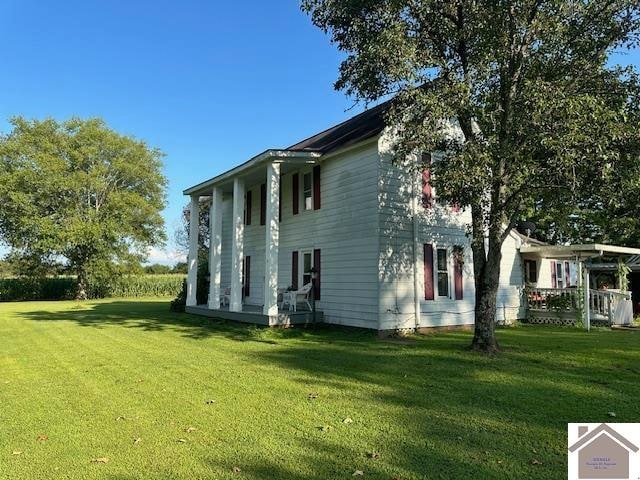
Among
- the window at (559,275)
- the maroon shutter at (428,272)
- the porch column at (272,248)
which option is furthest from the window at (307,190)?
the window at (559,275)

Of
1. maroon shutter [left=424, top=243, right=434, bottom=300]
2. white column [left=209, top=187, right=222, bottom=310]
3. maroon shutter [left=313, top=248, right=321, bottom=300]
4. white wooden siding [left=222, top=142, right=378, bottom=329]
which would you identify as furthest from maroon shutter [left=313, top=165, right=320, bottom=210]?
white column [left=209, top=187, right=222, bottom=310]

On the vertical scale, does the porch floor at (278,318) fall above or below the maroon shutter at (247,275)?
below

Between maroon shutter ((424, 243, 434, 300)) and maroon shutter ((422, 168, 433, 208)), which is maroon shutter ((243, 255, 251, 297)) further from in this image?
maroon shutter ((422, 168, 433, 208))

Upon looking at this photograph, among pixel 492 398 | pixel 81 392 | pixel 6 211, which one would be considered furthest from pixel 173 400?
pixel 6 211

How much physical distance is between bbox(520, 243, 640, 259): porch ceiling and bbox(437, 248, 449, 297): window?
167 inches

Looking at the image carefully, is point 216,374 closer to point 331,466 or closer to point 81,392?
point 81,392

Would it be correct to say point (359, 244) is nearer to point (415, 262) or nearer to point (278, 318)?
A: point (415, 262)

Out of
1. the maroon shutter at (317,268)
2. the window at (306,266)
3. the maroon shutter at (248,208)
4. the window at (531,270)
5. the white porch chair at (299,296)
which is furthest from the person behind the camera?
the maroon shutter at (248,208)

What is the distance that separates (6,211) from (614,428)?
3424cm

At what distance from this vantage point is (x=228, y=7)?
48.0ft

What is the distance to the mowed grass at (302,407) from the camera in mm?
3879

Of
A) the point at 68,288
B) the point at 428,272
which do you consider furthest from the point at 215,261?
the point at 68,288

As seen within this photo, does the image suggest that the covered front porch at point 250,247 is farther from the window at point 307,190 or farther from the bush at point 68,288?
the bush at point 68,288

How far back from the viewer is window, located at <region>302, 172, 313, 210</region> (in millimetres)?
14820
